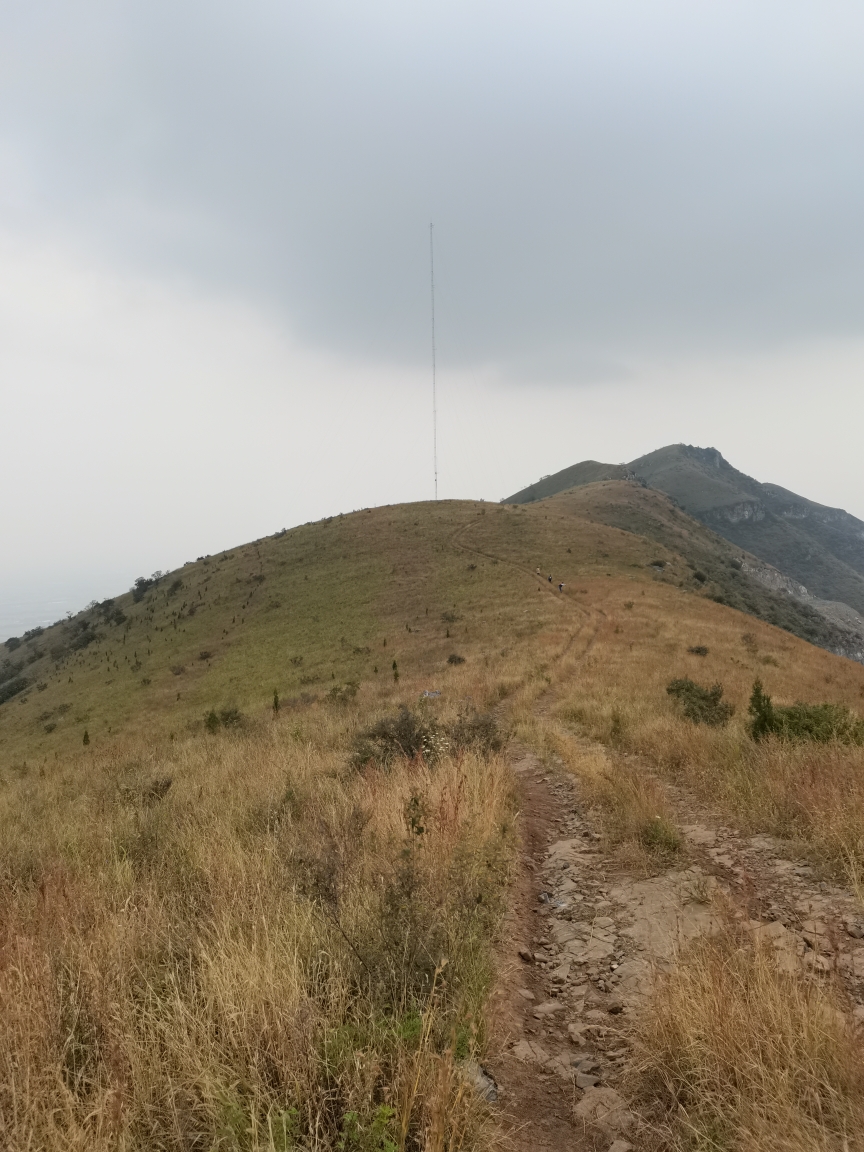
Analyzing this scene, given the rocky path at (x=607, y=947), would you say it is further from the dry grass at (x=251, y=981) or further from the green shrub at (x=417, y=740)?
the green shrub at (x=417, y=740)

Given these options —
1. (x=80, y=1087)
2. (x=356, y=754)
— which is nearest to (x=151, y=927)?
(x=80, y=1087)

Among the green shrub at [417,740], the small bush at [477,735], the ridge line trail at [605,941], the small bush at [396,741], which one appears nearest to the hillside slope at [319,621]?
the small bush at [477,735]

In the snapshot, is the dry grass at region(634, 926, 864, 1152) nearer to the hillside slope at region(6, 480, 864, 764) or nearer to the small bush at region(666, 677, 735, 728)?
the small bush at region(666, 677, 735, 728)

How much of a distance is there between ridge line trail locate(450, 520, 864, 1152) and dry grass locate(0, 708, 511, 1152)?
1.01 feet

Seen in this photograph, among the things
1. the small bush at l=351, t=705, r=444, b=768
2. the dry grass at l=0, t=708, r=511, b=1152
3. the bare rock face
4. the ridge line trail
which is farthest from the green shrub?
the bare rock face

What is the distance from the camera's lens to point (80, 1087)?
260 cm

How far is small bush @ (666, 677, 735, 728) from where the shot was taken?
39.7 ft

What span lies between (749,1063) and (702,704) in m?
11.7

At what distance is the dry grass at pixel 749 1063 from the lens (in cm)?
227

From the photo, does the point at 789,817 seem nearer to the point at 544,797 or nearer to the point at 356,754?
the point at 544,797

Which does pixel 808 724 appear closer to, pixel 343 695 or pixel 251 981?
pixel 251 981

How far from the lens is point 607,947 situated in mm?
4199

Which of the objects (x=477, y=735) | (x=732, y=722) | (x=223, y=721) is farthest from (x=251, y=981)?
(x=223, y=721)

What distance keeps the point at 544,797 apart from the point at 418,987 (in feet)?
17.8
